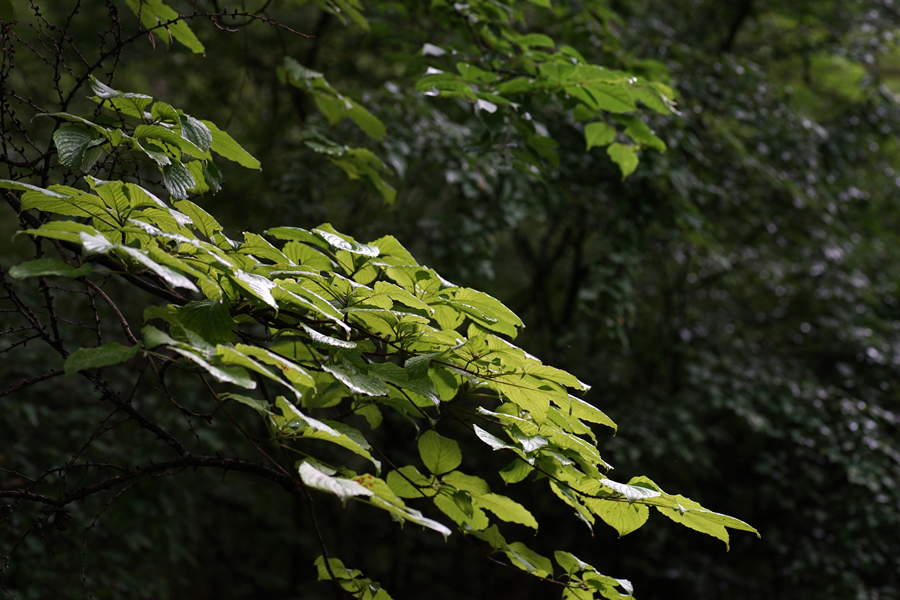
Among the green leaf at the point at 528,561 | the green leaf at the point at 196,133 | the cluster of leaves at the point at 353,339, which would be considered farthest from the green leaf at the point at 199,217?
the green leaf at the point at 528,561

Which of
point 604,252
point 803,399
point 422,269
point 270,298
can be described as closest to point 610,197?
point 604,252

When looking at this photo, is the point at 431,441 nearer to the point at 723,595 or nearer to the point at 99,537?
the point at 99,537

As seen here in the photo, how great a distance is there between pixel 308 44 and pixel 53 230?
12.7ft

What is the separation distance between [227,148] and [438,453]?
25.7 inches

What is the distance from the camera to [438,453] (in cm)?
98

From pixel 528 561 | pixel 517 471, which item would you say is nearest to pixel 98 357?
pixel 517 471

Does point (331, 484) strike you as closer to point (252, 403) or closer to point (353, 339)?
point (252, 403)

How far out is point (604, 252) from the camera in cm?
290

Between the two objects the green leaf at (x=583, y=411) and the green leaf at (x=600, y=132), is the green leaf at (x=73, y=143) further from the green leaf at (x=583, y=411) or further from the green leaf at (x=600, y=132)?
the green leaf at (x=600, y=132)

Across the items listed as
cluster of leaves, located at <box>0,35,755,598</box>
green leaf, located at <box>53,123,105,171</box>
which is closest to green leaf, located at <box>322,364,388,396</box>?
cluster of leaves, located at <box>0,35,755,598</box>

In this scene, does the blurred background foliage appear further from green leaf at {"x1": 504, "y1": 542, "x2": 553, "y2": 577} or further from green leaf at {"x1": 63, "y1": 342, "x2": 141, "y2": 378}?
green leaf at {"x1": 63, "y1": 342, "x2": 141, "y2": 378}

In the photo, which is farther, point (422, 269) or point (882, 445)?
point (882, 445)

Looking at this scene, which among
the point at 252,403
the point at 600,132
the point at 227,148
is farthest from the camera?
the point at 600,132

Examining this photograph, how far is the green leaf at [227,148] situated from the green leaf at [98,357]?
18.1 inches
